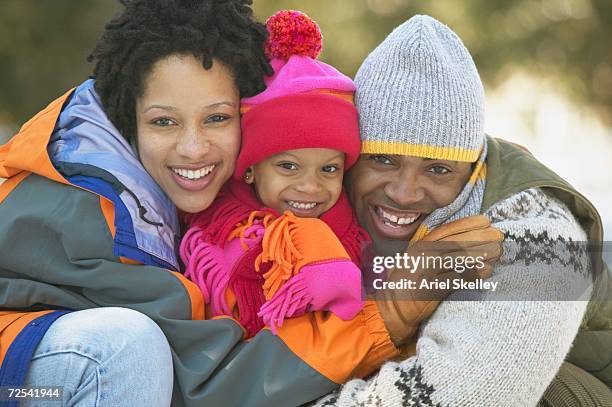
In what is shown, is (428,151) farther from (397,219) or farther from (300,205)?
(300,205)

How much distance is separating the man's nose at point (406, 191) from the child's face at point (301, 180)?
0.16 metres

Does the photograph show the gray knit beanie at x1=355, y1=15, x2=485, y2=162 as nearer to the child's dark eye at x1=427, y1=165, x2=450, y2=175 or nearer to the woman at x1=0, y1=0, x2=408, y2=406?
the child's dark eye at x1=427, y1=165, x2=450, y2=175

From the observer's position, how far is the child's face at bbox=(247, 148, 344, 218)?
86.9 inches

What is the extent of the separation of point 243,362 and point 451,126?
86cm

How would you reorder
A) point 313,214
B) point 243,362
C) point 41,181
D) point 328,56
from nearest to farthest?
point 243,362, point 41,181, point 313,214, point 328,56

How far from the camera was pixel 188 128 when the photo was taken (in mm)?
2176

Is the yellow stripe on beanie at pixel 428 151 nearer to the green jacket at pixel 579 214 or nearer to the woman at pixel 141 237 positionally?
the green jacket at pixel 579 214

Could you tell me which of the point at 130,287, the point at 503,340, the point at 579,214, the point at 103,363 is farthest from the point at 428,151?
the point at 103,363

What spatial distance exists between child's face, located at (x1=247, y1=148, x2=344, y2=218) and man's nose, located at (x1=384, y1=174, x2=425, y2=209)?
0.16 meters

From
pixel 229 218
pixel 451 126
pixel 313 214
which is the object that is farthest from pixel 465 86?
pixel 229 218

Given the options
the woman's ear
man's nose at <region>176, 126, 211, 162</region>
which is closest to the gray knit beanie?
the woman's ear

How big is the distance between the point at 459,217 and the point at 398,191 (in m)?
0.19

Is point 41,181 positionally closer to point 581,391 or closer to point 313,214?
point 313,214

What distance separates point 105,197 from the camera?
200 centimetres
